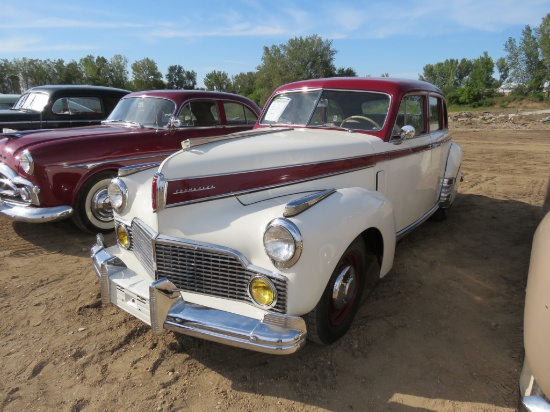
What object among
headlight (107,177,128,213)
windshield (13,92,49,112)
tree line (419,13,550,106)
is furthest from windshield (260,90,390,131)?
tree line (419,13,550,106)

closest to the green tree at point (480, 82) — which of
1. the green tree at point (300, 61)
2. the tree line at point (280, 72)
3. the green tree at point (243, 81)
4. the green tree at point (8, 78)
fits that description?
the tree line at point (280, 72)

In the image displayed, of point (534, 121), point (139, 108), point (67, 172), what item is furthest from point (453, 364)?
point (534, 121)

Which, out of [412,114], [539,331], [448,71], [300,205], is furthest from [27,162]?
[448,71]

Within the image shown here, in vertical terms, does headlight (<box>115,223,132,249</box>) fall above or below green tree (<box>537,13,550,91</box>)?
below

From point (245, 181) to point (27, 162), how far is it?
3047 millimetres

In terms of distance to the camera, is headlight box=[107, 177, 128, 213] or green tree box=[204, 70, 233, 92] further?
green tree box=[204, 70, 233, 92]

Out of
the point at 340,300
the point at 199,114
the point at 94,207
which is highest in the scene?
the point at 199,114

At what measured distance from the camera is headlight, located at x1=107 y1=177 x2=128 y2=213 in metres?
2.79

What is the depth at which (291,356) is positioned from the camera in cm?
256

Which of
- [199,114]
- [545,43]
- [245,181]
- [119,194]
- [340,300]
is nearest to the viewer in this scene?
[340,300]

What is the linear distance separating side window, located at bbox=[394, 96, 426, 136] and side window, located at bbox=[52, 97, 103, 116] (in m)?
5.73

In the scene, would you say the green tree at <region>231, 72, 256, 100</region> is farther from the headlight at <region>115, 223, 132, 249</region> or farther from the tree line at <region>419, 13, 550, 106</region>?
the headlight at <region>115, 223, 132, 249</region>

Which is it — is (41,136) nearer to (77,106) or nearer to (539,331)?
(77,106)

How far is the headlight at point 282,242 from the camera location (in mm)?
2041
